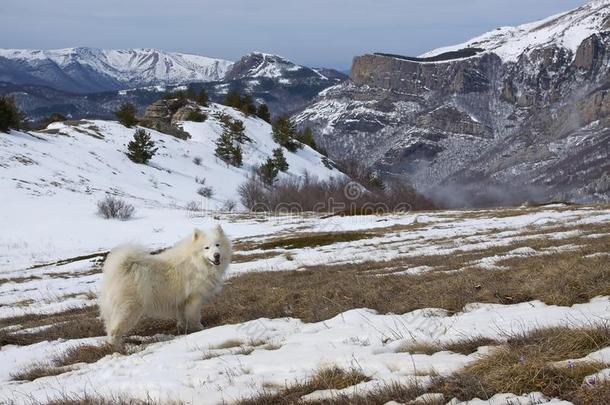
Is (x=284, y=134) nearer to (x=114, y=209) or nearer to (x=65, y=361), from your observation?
(x=114, y=209)

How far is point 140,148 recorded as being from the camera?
78.0 metres

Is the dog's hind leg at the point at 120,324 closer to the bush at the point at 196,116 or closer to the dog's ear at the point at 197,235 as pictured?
the dog's ear at the point at 197,235

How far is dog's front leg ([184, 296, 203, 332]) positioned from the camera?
9.94 meters

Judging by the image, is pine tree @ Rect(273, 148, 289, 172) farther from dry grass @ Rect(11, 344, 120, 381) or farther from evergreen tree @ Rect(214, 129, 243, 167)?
dry grass @ Rect(11, 344, 120, 381)

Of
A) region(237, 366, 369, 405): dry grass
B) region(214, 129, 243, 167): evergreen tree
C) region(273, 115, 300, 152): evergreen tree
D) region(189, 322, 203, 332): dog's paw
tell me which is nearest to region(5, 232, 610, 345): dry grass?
region(189, 322, 203, 332): dog's paw

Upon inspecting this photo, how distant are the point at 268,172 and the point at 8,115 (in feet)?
135

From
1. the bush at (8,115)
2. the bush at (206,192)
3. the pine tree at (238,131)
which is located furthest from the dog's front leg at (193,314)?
the pine tree at (238,131)

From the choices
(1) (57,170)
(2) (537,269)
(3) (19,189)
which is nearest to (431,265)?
(2) (537,269)

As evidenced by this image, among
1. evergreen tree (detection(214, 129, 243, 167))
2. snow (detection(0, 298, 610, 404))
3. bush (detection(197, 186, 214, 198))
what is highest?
evergreen tree (detection(214, 129, 243, 167))

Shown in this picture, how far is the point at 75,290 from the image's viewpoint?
20656mm

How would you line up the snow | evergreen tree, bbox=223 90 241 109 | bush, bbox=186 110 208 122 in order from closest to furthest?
the snow → bush, bbox=186 110 208 122 → evergreen tree, bbox=223 90 241 109

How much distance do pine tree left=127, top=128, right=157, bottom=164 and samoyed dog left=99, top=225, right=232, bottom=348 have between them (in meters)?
70.9

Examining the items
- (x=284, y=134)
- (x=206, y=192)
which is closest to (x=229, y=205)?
(x=206, y=192)

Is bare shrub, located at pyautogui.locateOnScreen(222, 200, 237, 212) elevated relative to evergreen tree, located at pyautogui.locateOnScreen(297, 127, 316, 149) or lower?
lower
